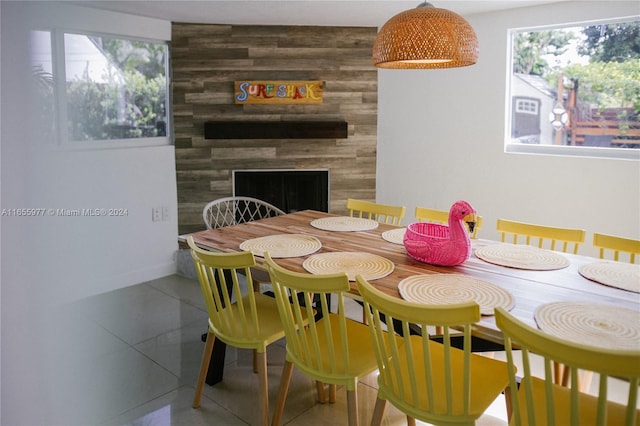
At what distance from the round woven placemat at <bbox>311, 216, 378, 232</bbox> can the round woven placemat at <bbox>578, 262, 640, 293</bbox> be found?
1.12 m

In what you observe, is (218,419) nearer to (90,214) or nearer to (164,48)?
(90,214)

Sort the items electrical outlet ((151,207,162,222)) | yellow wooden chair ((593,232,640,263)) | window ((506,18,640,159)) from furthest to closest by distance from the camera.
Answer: electrical outlet ((151,207,162,222)) < window ((506,18,640,159)) < yellow wooden chair ((593,232,640,263))

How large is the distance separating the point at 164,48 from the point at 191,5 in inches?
29.4

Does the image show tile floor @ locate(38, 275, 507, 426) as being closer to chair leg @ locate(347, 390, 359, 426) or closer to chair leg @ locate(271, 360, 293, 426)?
chair leg @ locate(271, 360, 293, 426)

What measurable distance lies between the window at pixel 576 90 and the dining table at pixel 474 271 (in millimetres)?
1628

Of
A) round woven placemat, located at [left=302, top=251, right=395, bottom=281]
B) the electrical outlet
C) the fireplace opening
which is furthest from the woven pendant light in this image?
the electrical outlet

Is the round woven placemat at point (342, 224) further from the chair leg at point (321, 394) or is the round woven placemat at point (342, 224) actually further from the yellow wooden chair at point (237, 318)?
the chair leg at point (321, 394)

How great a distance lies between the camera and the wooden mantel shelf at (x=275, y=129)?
4.16 m

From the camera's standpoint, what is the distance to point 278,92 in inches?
166

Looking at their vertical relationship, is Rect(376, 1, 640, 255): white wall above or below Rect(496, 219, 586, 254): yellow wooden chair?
above

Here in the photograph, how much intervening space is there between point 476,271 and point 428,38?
3.03ft

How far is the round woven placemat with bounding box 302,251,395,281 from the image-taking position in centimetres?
202

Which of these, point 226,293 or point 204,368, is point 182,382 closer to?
point 204,368

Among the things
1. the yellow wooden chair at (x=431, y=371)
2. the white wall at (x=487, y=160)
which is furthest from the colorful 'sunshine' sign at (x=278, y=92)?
the yellow wooden chair at (x=431, y=371)
